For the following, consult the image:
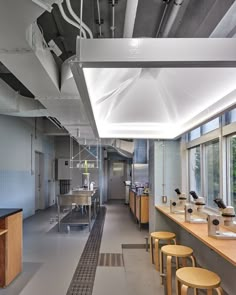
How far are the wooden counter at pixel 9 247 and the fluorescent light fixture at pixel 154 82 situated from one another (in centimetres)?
153

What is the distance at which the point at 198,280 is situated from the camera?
219 cm

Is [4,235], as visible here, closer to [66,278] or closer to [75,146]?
A: [66,278]

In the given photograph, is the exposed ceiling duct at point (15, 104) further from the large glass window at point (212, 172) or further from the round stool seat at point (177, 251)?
the round stool seat at point (177, 251)

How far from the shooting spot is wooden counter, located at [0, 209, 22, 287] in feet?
10.2

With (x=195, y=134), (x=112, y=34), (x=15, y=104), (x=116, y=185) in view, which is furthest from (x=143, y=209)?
(x=116, y=185)

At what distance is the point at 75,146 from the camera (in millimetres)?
11469

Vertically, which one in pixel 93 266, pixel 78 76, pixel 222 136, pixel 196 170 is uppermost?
pixel 78 76

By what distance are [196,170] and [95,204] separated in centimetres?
507

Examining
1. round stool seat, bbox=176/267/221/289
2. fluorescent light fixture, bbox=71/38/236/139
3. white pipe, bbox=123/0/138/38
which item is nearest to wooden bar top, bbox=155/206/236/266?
round stool seat, bbox=176/267/221/289

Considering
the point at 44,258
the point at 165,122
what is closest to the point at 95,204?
the point at 44,258

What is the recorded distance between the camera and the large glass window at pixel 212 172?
148 inches

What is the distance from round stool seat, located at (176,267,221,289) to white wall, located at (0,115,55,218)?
475cm

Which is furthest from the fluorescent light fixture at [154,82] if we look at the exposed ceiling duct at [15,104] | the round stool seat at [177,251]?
the exposed ceiling duct at [15,104]

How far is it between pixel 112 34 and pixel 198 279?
264cm
